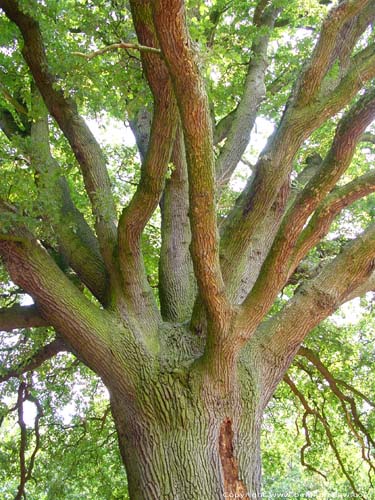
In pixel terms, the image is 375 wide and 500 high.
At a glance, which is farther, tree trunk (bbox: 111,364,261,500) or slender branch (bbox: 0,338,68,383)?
slender branch (bbox: 0,338,68,383)

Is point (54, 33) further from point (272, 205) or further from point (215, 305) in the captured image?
point (215, 305)

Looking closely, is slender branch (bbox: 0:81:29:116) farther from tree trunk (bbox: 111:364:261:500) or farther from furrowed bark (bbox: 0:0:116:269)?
tree trunk (bbox: 111:364:261:500)

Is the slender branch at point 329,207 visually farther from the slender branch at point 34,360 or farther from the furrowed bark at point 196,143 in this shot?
the slender branch at point 34,360

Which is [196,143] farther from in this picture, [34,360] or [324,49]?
[34,360]

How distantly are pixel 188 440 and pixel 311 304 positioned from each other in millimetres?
1542

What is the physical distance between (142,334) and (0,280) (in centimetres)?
288

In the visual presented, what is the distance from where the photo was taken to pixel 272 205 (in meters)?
4.91

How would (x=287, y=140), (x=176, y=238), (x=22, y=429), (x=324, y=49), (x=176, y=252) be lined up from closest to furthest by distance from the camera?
1. (x=324, y=49)
2. (x=287, y=140)
3. (x=176, y=252)
4. (x=176, y=238)
5. (x=22, y=429)

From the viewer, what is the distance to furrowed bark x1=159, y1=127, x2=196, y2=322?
16.0 feet

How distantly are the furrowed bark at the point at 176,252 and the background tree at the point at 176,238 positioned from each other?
0.02 m

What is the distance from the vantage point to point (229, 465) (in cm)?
350

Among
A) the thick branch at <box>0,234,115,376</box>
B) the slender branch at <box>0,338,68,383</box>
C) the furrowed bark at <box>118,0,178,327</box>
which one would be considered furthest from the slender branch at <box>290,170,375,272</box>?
the slender branch at <box>0,338,68,383</box>

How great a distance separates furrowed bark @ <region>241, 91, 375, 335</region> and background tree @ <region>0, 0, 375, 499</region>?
0.01 m

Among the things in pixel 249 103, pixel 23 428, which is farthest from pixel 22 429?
pixel 249 103
